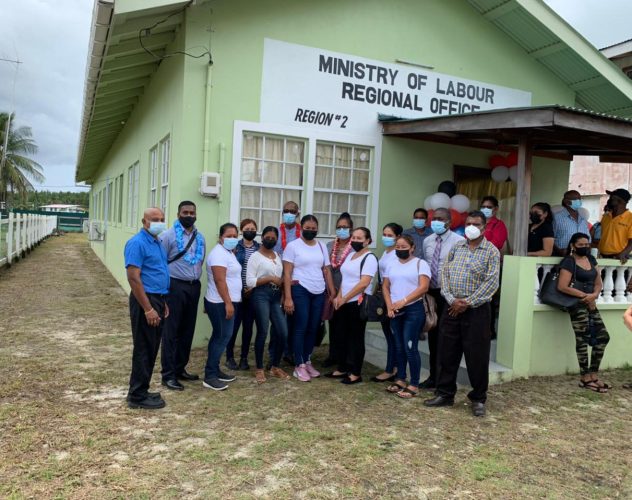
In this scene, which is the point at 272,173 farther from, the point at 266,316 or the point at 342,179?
the point at 266,316

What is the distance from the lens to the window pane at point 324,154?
751cm

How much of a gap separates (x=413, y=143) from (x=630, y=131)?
113 inches

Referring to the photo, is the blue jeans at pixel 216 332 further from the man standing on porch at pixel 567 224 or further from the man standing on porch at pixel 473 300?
the man standing on porch at pixel 567 224

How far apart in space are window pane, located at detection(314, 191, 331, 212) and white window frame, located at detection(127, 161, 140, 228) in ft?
14.6

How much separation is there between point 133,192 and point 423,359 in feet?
25.3

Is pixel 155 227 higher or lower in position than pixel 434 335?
higher

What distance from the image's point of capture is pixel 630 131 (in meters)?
6.07

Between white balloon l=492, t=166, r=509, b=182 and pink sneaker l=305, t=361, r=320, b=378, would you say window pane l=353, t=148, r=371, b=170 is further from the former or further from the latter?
pink sneaker l=305, t=361, r=320, b=378

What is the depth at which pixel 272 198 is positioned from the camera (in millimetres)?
7324

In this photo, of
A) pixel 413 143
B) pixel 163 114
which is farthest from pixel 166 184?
pixel 413 143

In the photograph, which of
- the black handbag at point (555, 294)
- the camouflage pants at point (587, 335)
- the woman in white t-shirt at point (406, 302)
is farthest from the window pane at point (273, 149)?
the camouflage pants at point (587, 335)

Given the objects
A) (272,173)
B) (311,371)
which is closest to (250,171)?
(272,173)

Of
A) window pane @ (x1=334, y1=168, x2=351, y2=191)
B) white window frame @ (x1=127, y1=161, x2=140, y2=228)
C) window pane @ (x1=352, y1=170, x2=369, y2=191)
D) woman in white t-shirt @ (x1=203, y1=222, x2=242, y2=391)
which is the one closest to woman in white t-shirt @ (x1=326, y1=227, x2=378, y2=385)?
woman in white t-shirt @ (x1=203, y1=222, x2=242, y2=391)

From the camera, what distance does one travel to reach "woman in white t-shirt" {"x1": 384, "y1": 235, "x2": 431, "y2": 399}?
5.18 m
